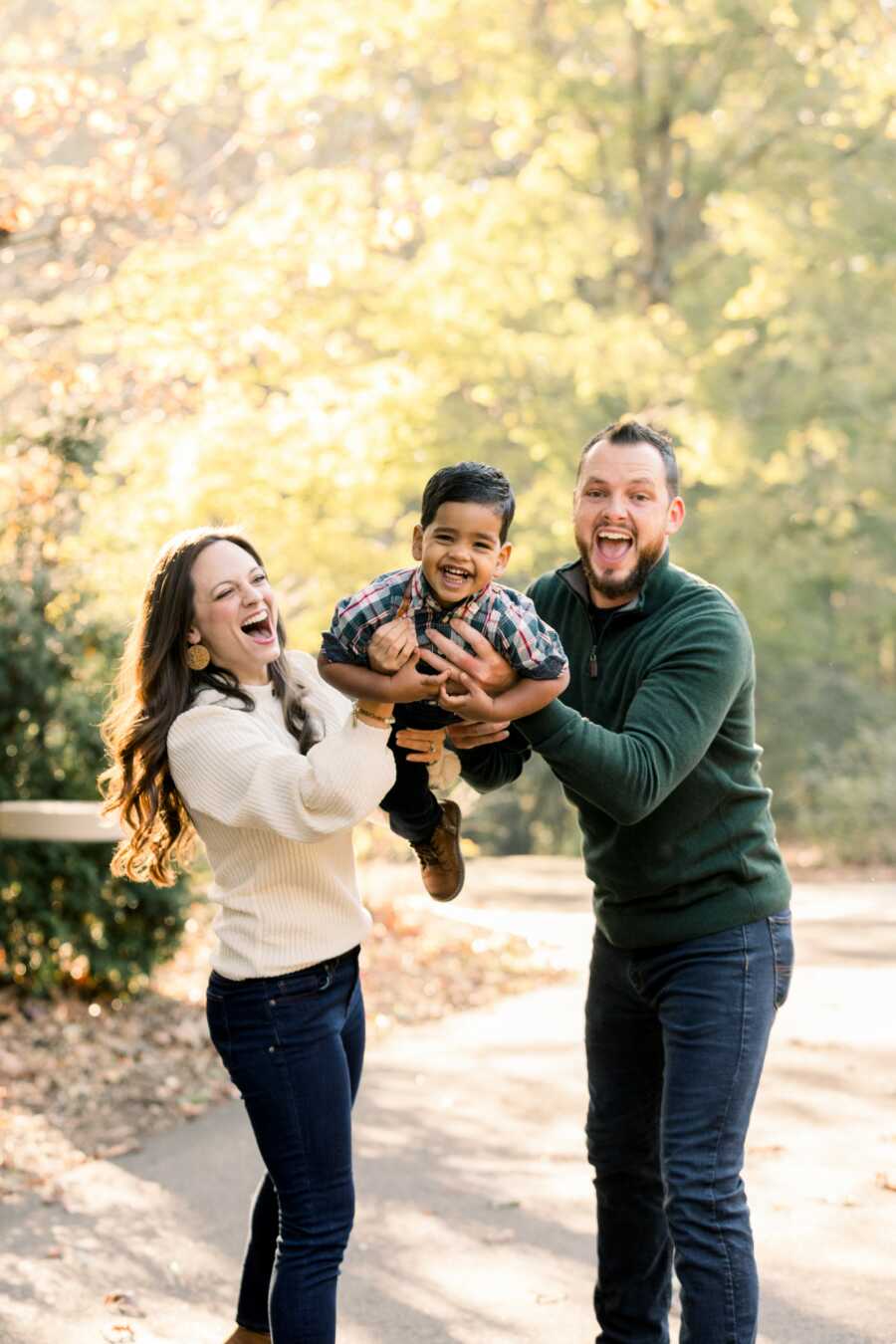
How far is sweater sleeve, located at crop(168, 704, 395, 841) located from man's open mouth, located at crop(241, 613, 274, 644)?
19cm

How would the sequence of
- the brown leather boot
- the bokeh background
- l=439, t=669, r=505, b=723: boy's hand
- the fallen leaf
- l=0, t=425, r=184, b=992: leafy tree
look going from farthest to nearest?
the bokeh background, l=0, t=425, r=184, b=992: leafy tree, the fallen leaf, the brown leather boot, l=439, t=669, r=505, b=723: boy's hand

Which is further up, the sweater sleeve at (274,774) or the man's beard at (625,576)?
the man's beard at (625,576)

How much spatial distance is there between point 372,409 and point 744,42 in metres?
7.37

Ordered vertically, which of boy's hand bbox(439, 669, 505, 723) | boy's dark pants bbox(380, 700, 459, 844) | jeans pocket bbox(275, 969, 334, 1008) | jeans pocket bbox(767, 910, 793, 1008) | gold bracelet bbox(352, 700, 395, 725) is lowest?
jeans pocket bbox(275, 969, 334, 1008)

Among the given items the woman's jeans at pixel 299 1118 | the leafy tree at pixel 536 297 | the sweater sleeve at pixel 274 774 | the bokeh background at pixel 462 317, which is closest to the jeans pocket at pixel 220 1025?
the woman's jeans at pixel 299 1118

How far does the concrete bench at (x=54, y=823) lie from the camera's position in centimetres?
738

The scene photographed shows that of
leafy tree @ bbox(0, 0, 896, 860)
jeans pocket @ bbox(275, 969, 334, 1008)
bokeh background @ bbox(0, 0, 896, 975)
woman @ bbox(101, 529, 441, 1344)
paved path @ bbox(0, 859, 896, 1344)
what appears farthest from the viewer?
leafy tree @ bbox(0, 0, 896, 860)

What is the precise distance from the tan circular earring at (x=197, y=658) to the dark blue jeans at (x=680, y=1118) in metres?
1.10

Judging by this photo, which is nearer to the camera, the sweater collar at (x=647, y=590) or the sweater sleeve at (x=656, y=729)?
the sweater sleeve at (x=656, y=729)

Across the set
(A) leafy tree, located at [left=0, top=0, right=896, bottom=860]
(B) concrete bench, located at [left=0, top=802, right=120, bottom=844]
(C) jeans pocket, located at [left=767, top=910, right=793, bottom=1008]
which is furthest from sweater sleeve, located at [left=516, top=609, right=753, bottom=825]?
(A) leafy tree, located at [left=0, top=0, right=896, bottom=860]

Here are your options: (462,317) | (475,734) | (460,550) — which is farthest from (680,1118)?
(462,317)

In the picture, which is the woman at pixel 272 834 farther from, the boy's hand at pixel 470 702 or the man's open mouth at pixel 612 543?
the man's open mouth at pixel 612 543

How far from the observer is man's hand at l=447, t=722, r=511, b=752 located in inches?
128

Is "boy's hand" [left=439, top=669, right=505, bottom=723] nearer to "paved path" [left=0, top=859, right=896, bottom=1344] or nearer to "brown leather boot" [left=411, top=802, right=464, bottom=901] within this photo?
"brown leather boot" [left=411, top=802, right=464, bottom=901]
